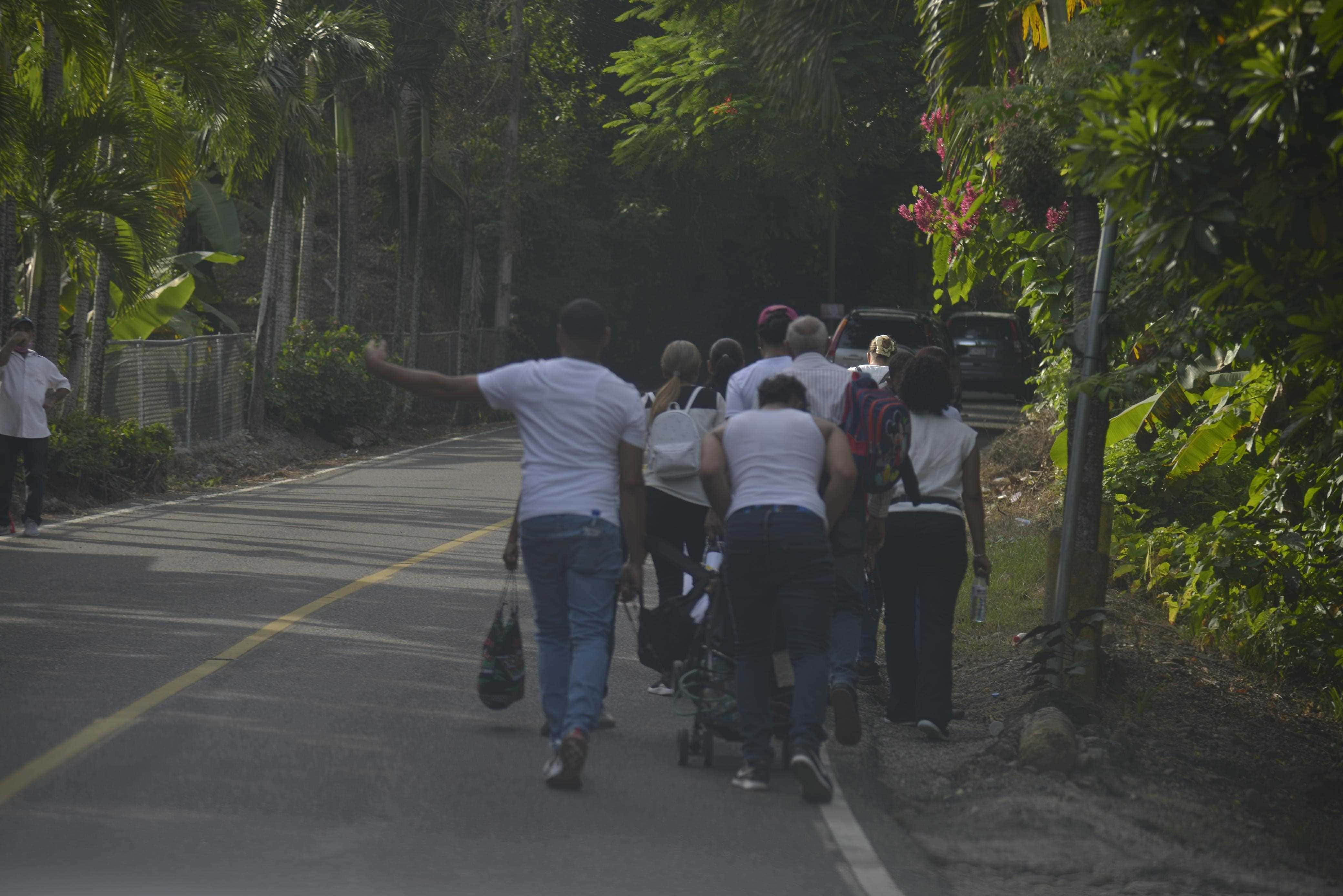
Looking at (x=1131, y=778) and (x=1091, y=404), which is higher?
(x=1091, y=404)

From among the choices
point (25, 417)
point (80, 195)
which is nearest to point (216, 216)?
point (80, 195)

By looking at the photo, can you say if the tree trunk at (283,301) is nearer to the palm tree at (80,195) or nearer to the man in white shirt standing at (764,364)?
the palm tree at (80,195)

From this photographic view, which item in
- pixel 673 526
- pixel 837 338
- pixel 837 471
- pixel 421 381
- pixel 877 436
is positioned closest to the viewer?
pixel 421 381

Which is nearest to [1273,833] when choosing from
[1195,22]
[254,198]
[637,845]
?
[637,845]

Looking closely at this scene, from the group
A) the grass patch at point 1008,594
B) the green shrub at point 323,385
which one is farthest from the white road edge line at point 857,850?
the green shrub at point 323,385

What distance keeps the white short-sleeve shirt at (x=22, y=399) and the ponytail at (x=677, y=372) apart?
7.43m

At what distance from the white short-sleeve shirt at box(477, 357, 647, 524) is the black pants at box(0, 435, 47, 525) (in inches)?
331

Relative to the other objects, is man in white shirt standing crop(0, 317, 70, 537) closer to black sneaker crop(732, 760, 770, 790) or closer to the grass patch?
the grass patch

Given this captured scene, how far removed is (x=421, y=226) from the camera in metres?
31.5

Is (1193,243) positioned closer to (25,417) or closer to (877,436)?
(877,436)

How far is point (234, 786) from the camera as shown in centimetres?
587

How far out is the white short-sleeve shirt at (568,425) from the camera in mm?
6281

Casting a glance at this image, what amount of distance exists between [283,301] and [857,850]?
2220 cm

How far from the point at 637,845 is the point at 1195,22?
142 inches
